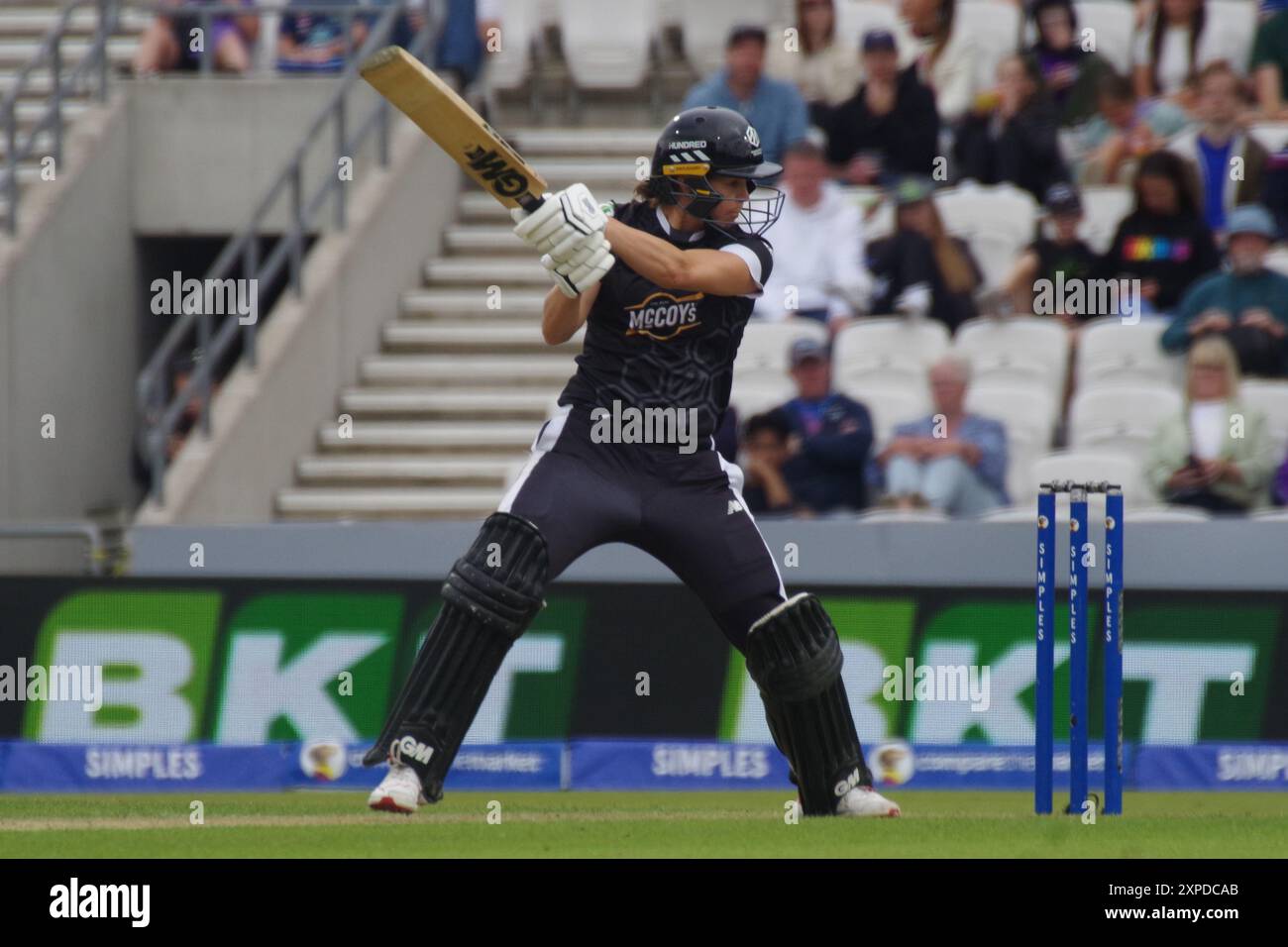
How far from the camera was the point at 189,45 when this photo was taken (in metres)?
16.0

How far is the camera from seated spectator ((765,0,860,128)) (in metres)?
13.8

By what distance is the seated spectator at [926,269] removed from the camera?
476 inches

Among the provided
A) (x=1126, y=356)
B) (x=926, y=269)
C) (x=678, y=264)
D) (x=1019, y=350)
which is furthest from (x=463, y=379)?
(x=678, y=264)

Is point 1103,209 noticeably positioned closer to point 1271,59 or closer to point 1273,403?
point 1271,59

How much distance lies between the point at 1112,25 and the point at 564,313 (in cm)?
822

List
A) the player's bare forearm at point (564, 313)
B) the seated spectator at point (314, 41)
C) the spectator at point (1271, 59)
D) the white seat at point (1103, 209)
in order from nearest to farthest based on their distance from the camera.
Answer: the player's bare forearm at point (564, 313)
the white seat at point (1103, 209)
the spectator at point (1271, 59)
the seated spectator at point (314, 41)

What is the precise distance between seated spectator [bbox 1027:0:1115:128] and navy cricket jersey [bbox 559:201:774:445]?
6.87 m

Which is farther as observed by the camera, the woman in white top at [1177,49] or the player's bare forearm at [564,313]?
the woman in white top at [1177,49]

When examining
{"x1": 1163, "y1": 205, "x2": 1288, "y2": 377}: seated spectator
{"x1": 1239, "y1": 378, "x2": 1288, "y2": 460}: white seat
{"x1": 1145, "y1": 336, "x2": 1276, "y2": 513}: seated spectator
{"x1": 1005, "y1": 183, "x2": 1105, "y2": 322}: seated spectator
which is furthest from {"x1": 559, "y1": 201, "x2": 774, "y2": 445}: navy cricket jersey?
{"x1": 1005, "y1": 183, "x2": 1105, "y2": 322}: seated spectator

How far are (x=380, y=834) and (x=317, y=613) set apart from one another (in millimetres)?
4120

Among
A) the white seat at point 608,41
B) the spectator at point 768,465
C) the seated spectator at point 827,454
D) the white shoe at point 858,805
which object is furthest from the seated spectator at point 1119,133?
the white shoe at point 858,805

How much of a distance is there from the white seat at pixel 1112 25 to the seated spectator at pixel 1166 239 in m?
1.98

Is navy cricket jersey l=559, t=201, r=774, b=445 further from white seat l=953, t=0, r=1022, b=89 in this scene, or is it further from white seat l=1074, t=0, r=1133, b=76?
white seat l=1074, t=0, r=1133, b=76

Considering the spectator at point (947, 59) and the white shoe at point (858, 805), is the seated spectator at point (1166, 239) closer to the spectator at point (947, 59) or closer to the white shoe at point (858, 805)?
the spectator at point (947, 59)
